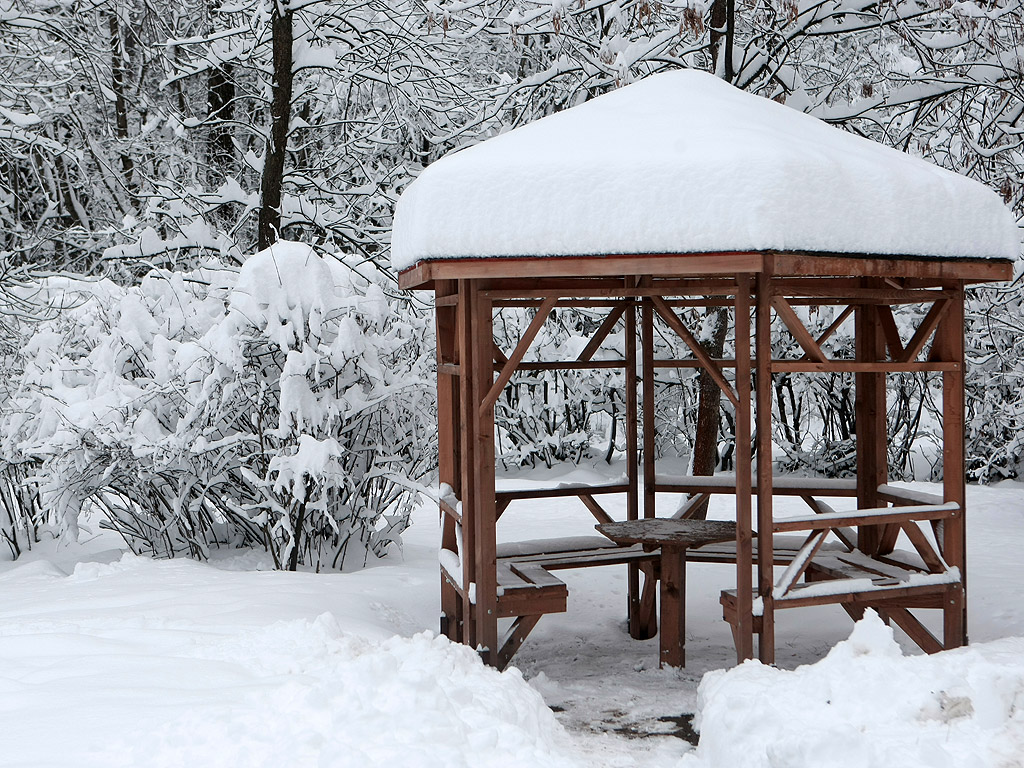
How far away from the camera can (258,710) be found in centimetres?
406

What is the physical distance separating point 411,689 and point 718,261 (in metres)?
2.40

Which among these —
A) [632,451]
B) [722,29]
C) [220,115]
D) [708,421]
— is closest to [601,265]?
[632,451]

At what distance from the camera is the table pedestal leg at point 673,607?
20.9 feet

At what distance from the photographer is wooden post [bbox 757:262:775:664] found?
5258 mm

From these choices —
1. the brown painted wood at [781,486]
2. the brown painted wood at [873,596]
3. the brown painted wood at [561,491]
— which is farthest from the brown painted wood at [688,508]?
the brown painted wood at [873,596]

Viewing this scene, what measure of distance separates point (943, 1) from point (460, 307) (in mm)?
4714

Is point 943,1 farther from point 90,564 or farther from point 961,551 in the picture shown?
point 90,564

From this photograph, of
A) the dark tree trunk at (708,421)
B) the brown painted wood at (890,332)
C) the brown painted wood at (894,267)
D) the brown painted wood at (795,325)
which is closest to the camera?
the brown painted wood at (894,267)

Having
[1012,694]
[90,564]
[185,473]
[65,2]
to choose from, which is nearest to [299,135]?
[65,2]

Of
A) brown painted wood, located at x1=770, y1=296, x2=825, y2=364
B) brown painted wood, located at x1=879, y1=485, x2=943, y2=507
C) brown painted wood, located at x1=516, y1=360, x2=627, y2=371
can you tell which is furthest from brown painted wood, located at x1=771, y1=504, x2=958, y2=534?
brown painted wood, located at x1=516, y1=360, x2=627, y2=371

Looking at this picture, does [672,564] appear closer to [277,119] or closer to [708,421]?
[708,421]

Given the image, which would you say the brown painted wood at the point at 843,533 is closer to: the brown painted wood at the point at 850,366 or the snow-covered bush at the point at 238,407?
the brown painted wood at the point at 850,366

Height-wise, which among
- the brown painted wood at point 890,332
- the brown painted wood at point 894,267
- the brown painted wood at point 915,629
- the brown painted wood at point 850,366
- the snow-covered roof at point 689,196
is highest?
the snow-covered roof at point 689,196

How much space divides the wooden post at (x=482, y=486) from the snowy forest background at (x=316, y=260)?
1231mm
